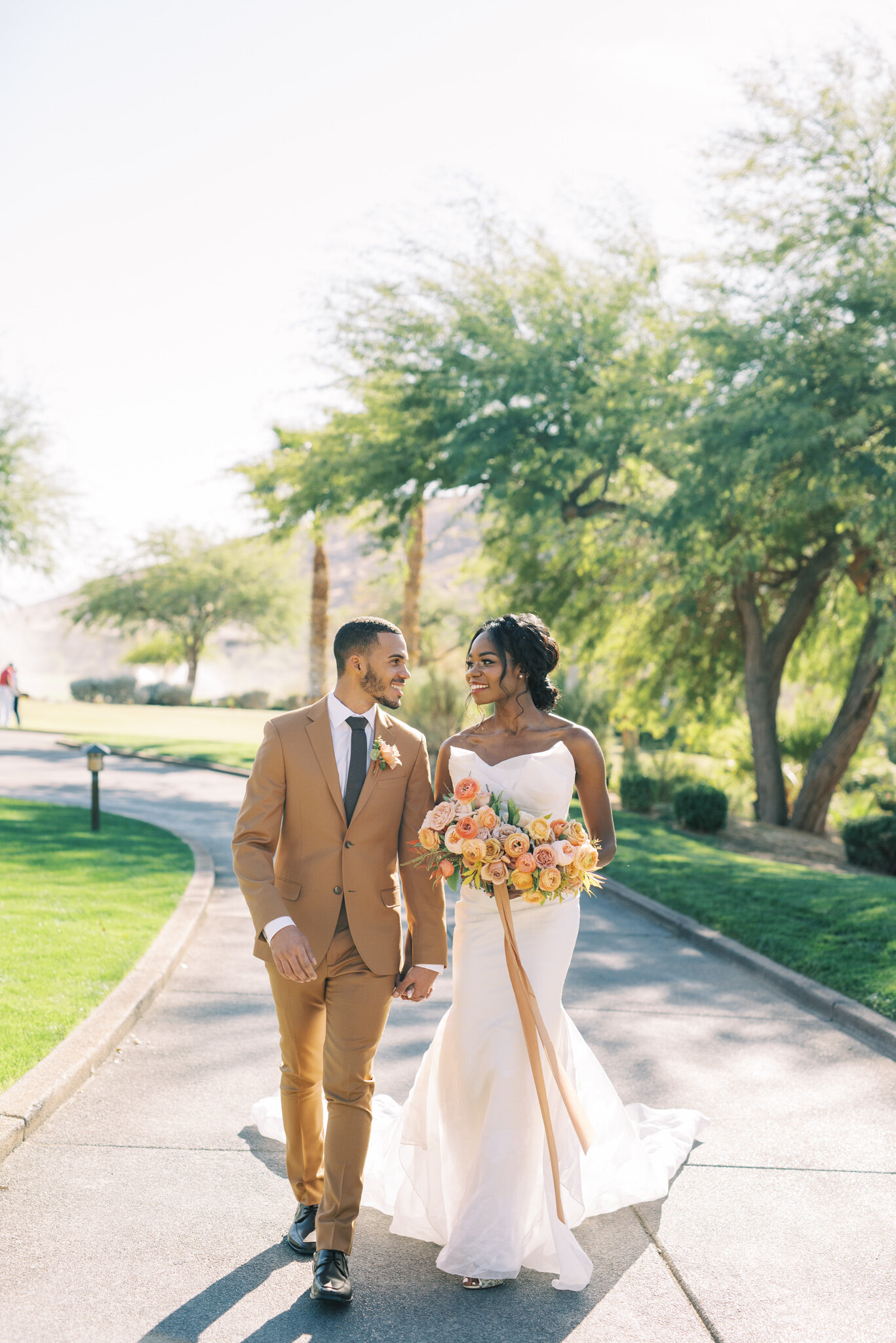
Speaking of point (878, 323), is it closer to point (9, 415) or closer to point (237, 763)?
point (237, 763)

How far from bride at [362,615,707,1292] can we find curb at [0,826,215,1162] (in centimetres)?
147

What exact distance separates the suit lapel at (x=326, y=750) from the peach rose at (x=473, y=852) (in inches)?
15.7

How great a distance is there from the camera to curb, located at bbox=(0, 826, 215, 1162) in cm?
462

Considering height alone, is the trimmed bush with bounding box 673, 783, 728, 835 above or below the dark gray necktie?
below

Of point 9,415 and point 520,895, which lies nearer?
point 520,895

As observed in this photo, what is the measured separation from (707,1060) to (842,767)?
46.4 feet

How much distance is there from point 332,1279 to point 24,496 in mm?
32409

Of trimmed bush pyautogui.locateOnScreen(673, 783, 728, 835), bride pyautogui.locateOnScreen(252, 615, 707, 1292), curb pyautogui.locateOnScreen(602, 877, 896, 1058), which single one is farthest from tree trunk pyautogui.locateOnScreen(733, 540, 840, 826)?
bride pyautogui.locateOnScreen(252, 615, 707, 1292)

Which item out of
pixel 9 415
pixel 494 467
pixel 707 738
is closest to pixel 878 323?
pixel 494 467

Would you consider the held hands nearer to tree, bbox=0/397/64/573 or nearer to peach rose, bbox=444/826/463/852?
peach rose, bbox=444/826/463/852

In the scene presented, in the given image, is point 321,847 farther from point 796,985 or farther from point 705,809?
point 705,809

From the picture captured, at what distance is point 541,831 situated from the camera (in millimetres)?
3729

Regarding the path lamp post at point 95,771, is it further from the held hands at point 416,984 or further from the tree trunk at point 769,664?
the tree trunk at point 769,664

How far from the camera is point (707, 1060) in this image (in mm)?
6012
